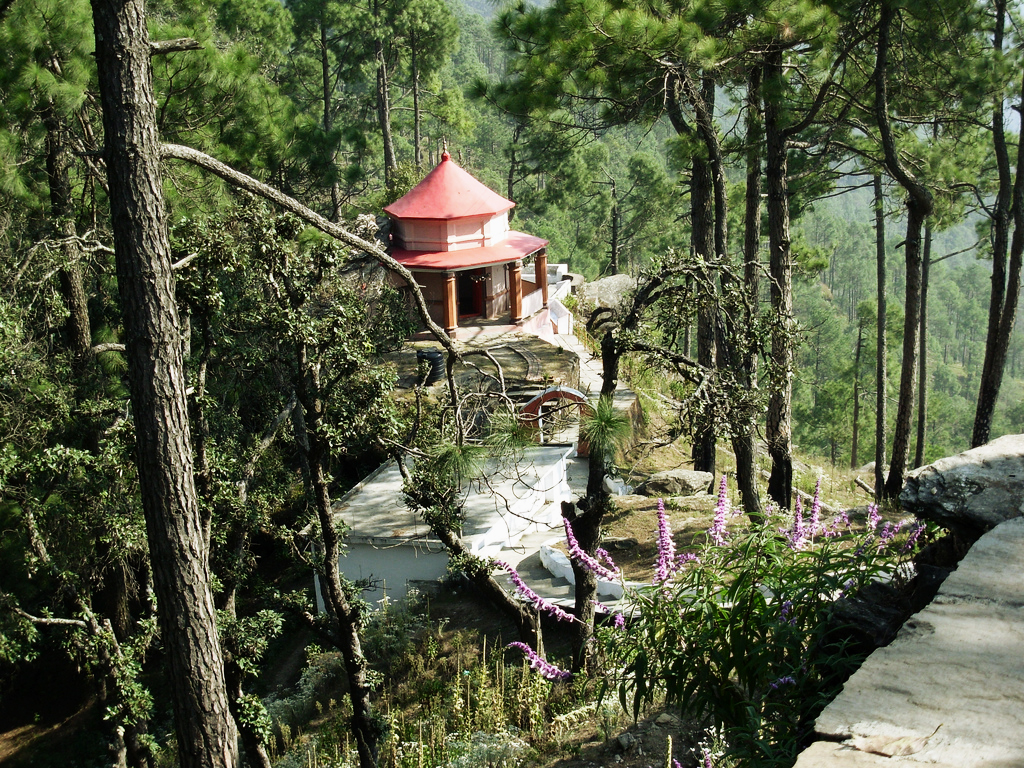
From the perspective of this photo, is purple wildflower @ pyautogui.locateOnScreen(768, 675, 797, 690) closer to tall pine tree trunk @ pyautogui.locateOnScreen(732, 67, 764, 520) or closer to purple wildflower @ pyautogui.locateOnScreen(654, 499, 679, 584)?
purple wildflower @ pyautogui.locateOnScreen(654, 499, 679, 584)

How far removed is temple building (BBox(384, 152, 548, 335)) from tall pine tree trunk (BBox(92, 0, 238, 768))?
14037 mm

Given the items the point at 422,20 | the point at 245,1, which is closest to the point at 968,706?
the point at 245,1

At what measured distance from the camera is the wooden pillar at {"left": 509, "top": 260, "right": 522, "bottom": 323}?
19902 millimetres

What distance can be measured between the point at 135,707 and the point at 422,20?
2680 cm

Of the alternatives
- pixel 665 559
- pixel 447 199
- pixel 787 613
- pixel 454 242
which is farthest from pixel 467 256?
pixel 787 613

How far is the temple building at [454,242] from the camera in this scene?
19.1 m

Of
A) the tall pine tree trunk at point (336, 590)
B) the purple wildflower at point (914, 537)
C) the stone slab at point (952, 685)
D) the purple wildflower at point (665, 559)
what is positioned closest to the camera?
the stone slab at point (952, 685)

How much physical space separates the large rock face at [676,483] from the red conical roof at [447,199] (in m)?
8.09

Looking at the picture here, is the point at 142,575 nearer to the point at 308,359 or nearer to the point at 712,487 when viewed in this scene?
the point at 308,359

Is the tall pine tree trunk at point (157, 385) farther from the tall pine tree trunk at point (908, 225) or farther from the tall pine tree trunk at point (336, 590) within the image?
the tall pine tree trunk at point (908, 225)

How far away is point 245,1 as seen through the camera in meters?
23.8

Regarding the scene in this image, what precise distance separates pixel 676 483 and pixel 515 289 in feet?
24.7

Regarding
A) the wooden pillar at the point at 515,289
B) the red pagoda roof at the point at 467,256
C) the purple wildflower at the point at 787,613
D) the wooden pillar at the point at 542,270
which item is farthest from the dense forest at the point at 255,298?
the wooden pillar at the point at 542,270

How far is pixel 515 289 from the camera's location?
2014cm
